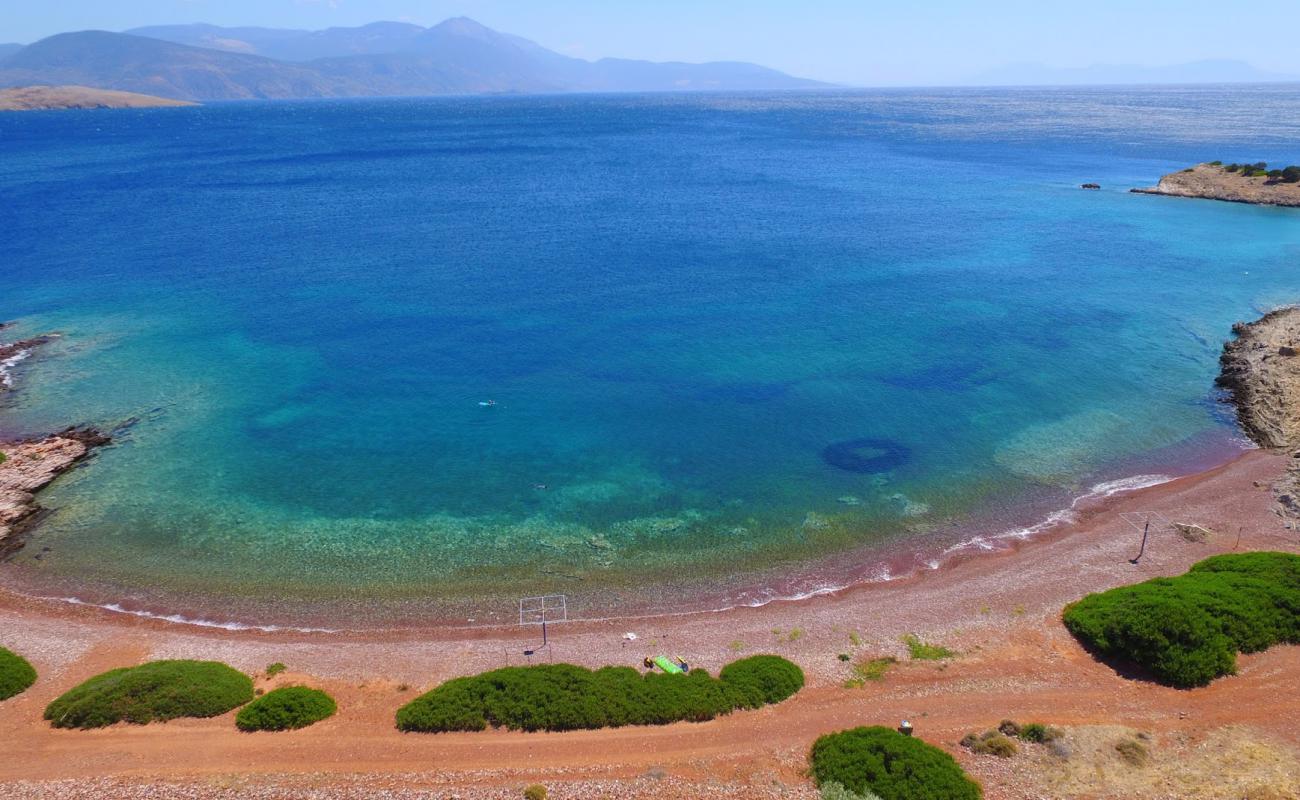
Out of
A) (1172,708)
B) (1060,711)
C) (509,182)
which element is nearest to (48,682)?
(1060,711)

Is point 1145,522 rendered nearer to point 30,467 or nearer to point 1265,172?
point 30,467

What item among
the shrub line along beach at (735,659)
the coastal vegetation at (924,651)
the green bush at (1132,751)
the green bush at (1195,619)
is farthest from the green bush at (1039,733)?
the green bush at (1195,619)

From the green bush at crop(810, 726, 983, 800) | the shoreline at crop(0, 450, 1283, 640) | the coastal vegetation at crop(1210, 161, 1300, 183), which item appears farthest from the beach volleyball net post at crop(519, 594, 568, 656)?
the coastal vegetation at crop(1210, 161, 1300, 183)

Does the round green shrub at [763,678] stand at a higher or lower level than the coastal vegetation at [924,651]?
higher

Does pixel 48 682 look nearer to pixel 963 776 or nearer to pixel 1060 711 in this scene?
pixel 963 776

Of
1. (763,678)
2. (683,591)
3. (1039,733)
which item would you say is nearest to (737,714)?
(763,678)

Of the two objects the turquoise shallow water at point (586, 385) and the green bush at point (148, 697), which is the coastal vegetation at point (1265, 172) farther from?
the green bush at point (148, 697)
